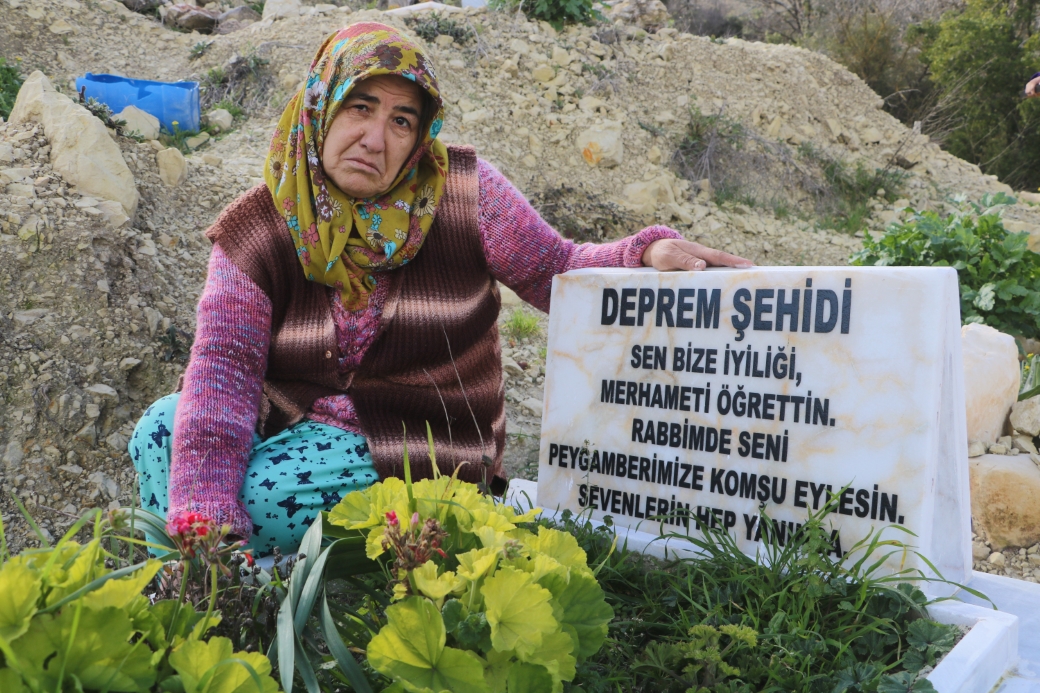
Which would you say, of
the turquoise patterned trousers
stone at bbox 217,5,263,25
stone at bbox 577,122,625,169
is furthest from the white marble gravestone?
stone at bbox 217,5,263,25

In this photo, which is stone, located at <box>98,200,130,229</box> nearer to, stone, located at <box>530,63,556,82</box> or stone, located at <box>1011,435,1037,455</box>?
stone, located at <box>1011,435,1037,455</box>

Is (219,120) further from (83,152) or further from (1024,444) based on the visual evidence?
(1024,444)

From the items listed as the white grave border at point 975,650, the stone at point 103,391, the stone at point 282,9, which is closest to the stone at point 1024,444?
the white grave border at point 975,650

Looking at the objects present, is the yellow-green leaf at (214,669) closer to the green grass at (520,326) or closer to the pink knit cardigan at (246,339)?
the pink knit cardigan at (246,339)

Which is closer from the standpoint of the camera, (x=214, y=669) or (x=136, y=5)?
(x=214, y=669)

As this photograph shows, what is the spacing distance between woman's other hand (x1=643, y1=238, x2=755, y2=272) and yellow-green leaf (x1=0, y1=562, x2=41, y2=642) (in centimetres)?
161

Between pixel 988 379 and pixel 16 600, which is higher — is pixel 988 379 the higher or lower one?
the lower one

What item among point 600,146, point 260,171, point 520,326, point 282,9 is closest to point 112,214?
point 260,171

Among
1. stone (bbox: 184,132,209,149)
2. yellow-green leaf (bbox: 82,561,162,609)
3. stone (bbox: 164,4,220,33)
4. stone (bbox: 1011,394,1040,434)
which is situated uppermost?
stone (bbox: 164,4,220,33)

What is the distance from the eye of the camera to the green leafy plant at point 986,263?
387 centimetres

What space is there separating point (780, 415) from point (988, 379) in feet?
5.62

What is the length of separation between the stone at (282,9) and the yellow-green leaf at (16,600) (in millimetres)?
8683

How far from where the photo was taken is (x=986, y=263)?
393 centimetres

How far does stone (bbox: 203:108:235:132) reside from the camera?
669 centimetres
